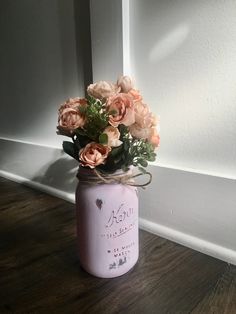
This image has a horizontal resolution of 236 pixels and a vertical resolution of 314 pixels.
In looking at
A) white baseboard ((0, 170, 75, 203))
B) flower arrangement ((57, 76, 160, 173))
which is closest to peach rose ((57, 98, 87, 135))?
flower arrangement ((57, 76, 160, 173))

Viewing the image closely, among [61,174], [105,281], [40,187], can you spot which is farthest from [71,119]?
[40,187]

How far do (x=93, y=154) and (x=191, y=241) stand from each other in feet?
1.12

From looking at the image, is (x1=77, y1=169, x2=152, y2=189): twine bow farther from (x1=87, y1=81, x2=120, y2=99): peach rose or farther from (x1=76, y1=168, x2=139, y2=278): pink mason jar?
(x1=87, y1=81, x2=120, y2=99): peach rose

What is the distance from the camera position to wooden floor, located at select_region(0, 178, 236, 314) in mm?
545

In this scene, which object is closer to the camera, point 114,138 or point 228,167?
point 114,138

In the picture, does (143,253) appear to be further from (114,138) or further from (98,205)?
(114,138)

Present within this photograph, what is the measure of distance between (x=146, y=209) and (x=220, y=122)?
0.29 m

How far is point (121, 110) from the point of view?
52cm

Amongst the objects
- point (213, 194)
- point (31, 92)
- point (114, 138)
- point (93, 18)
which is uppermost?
point (93, 18)

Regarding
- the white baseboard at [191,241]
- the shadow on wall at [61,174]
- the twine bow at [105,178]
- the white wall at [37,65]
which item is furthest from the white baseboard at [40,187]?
the twine bow at [105,178]

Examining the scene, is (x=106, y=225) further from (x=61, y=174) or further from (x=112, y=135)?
(x=61, y=174)

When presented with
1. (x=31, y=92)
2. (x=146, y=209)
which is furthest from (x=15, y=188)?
(x=146, y=209)

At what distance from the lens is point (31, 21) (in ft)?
3.41

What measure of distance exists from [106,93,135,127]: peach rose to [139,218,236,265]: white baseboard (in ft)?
1.10
